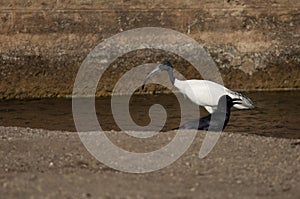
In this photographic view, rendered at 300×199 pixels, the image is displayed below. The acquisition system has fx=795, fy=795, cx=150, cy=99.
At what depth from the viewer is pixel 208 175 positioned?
7984mm

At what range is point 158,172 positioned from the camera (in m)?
8.16

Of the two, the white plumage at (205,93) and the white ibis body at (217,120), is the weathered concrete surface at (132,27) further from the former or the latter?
the white ibis body at (217,120)

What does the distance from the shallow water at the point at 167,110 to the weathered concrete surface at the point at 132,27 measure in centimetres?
57

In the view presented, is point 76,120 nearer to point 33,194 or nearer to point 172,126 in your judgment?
point 172,126

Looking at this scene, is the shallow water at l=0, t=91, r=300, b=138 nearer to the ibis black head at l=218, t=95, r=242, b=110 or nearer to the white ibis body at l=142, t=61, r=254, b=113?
the white ibis body at l=142, t=61, r=254, b=113

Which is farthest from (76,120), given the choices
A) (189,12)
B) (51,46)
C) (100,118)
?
(189,12)

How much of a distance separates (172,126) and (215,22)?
14.9 ft

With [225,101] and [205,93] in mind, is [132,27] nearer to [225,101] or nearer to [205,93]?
[205,93]

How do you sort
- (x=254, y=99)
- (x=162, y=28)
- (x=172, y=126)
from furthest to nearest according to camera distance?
(x=162, y=28) < (x=254, y=99) < (x=172, y=126)

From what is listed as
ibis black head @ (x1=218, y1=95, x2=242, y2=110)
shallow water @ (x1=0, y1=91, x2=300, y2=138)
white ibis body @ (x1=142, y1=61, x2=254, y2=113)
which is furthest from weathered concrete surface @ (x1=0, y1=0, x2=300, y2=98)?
ibis black head @ (x1=218, y1=95, x2=242, y2=110)

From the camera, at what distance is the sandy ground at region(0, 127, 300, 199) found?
724 cm

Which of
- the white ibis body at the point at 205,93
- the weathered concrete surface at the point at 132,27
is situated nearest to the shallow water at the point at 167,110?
the white ibis body at the point at 205,93

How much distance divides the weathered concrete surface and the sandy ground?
5.87m

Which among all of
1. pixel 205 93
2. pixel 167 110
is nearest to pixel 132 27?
pixel 167 110
